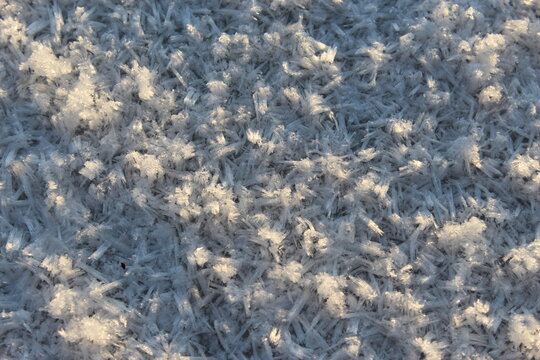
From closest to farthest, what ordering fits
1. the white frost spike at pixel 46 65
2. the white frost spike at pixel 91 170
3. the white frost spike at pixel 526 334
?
1. the white frost spike at pixel 526 334
2. the white frost spike at pixel 91 170
3. the white frost spike at pixel 46 65

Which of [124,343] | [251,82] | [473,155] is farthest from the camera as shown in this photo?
[251,82]

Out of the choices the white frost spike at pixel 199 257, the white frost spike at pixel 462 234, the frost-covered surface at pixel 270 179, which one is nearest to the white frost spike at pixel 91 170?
the frost-covered surface at pixel 270 179

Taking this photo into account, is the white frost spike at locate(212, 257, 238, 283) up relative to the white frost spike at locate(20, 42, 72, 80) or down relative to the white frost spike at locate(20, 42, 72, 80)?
down

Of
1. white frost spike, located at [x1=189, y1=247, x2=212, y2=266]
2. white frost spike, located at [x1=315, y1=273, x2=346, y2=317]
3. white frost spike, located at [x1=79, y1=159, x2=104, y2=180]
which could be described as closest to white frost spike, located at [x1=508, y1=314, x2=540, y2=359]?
white frost spike, located at [x1=315, y1=273, x2=346, y2=317]

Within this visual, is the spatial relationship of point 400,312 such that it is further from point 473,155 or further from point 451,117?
point 451,117

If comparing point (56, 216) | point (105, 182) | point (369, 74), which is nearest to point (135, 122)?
point (105, 182)

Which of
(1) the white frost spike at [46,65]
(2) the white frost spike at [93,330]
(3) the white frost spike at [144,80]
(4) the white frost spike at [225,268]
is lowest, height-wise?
(2) the white frost spike at [93,330]

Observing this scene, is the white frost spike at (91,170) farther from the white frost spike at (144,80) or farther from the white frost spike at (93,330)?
the white frost spike at (93,330)

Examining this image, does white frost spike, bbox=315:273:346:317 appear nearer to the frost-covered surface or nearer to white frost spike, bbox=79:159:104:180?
the frost-covered surface
